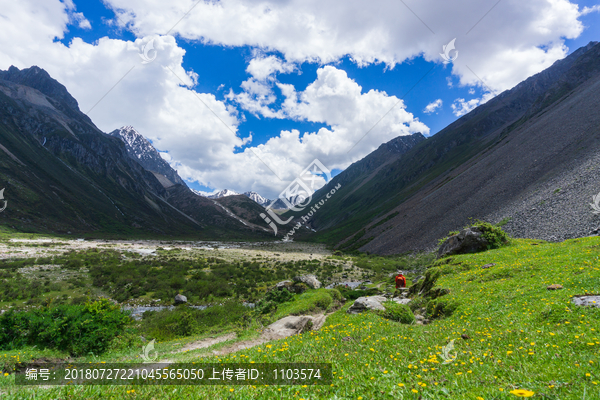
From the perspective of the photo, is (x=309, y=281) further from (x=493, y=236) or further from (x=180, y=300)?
(x=493, y=236)

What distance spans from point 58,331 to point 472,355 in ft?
56.8

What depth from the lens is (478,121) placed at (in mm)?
188000

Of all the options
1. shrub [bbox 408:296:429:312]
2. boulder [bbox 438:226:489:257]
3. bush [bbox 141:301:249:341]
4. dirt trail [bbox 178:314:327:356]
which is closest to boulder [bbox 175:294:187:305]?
bush [bbox 141:301:249:341]

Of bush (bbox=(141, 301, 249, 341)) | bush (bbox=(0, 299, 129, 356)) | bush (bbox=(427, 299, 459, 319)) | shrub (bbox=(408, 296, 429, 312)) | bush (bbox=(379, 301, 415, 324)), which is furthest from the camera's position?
bush (bbox=(141, 301, 249, 341))

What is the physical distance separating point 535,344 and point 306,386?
21.1 ft

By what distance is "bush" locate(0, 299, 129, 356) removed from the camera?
1192 cm

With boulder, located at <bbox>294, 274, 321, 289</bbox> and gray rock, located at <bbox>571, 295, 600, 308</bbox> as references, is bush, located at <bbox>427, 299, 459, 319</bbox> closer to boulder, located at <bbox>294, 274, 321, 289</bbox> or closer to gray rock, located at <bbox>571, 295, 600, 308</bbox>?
gray rock, located at <bbox>571, 295, 600, 308</bbox>

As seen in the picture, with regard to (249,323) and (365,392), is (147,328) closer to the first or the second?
(249,323)

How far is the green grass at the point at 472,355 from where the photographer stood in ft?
17.0

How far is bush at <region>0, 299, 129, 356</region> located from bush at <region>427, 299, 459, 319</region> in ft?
59.6

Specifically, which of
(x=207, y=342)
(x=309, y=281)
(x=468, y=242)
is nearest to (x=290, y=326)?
(x=207, y=342)

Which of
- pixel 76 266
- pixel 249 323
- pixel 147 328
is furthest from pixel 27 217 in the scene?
pixel 249 323

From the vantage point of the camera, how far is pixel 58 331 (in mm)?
11977

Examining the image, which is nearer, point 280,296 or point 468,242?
point 280,296
